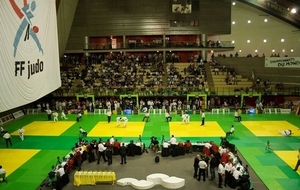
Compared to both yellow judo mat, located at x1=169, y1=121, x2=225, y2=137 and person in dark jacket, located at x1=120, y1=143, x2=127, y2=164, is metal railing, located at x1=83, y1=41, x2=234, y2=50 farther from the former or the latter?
person in dark jacket, located at x1=120, y1=143, x2=127, y2=164

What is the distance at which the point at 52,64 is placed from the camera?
16344 millimetres

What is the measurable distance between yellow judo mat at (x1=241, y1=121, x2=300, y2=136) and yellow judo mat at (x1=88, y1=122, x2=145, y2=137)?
950 cm

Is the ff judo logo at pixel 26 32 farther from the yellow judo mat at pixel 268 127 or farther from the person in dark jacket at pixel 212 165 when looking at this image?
the yellow judo mat at pixel 268 127

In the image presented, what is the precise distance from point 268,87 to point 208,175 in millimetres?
24045

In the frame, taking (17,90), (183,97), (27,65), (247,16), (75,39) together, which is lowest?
(183,97)

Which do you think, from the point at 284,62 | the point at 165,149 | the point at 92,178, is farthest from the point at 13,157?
the point at 284,62

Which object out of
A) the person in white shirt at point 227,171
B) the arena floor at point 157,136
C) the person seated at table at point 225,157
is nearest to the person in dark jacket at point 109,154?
the arena floor at point 157,136

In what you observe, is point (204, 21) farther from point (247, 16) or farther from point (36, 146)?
point (36, 146)

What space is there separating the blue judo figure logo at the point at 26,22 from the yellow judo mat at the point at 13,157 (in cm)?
849

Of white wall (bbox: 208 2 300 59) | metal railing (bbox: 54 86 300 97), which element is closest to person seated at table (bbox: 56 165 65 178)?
metal railing (bbox: 54 86 300 97)

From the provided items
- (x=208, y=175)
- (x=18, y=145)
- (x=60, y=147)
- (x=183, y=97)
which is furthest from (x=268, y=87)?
(x=18, y=145)

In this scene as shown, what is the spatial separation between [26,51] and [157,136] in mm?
13826

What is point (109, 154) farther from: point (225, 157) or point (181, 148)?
point (225, 157)

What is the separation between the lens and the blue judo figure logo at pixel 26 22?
11.9 metres
